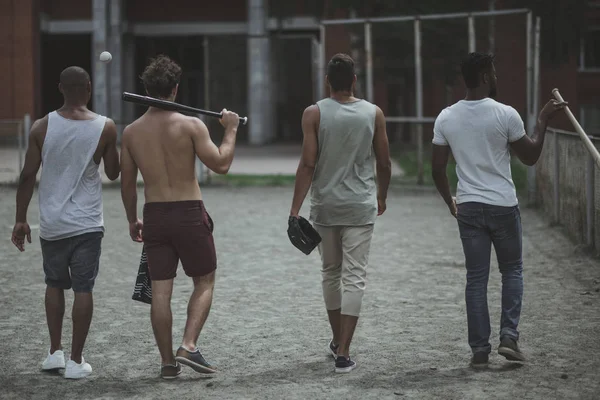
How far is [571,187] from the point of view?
12422 mm

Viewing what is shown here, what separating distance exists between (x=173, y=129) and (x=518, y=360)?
7.58ft

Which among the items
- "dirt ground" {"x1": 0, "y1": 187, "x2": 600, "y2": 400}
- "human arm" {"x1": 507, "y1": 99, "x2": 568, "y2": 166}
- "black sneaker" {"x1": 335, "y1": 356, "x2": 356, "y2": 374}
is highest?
"human arm" {"x1": 507, "y1": 99, "x2": 568, "y2": 166}

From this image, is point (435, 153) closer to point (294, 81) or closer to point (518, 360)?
point (518, 360)

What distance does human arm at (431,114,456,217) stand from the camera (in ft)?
21.3

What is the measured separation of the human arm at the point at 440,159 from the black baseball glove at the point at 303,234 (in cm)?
76

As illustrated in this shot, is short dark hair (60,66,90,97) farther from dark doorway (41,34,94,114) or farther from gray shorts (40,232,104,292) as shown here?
dark doorway (41,34,94,114)

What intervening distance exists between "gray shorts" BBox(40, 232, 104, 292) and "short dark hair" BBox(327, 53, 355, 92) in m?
1.57

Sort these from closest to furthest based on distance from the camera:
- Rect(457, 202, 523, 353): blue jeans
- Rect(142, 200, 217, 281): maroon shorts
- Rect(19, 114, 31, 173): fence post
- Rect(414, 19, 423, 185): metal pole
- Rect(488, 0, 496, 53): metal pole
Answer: Rect(142, 200, 217, 281): maroon shorts, Rect(457, 202, 523, 353): blue jeans, Rect(488, 0, 496, 53): metal pole, Rect(414, 19, 423, 185): metal pole, Rect(19, 114, 31, 173): fence post

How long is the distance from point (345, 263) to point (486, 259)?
2.66 feet

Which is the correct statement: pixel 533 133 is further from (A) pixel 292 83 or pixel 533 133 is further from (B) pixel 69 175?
(A) pixel 292 83

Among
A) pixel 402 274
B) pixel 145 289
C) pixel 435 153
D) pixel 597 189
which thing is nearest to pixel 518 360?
pixel 435 153

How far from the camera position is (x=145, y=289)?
6.36 m

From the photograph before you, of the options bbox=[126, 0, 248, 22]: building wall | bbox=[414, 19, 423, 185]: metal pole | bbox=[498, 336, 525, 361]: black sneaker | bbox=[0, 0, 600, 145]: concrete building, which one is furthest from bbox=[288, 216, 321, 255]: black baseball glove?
bbox=[126, 0, 248, 22]: building wall

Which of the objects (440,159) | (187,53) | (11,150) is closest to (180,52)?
(187,53)
